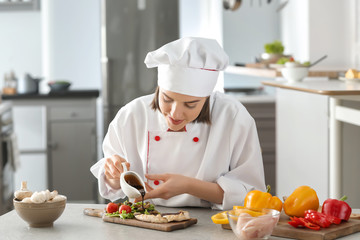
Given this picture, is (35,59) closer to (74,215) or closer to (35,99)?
(35,99)

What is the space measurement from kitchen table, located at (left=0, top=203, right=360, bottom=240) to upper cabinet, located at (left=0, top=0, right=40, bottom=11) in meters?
4.79

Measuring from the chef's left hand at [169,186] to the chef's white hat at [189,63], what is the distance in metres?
0.25

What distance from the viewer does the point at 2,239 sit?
1.51 meters

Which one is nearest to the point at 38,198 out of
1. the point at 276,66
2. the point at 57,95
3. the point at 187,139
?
the point at 187,139

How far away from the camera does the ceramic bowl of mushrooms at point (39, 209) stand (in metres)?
1.59

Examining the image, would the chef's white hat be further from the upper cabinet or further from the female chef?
the upper cabinet

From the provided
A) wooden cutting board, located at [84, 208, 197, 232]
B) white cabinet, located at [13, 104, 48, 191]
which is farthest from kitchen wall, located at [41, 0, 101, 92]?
wooden cutting board, located at [84, 208, 197, 232]

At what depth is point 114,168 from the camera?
71.9 inches

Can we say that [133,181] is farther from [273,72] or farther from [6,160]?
[6,160]

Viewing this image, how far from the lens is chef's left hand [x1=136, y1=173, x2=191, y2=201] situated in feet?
5.96

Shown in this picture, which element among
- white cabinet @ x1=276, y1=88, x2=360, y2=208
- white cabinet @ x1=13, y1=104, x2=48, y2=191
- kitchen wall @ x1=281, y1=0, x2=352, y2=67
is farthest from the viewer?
white cabinet @ x1=13, y1=104, x2=48, y2=191

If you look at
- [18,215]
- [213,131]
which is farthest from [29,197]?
[213,131]

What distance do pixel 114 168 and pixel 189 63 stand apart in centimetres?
38

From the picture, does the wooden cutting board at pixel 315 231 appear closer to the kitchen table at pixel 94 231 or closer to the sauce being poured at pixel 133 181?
the kitchen table at pixel 94 231
